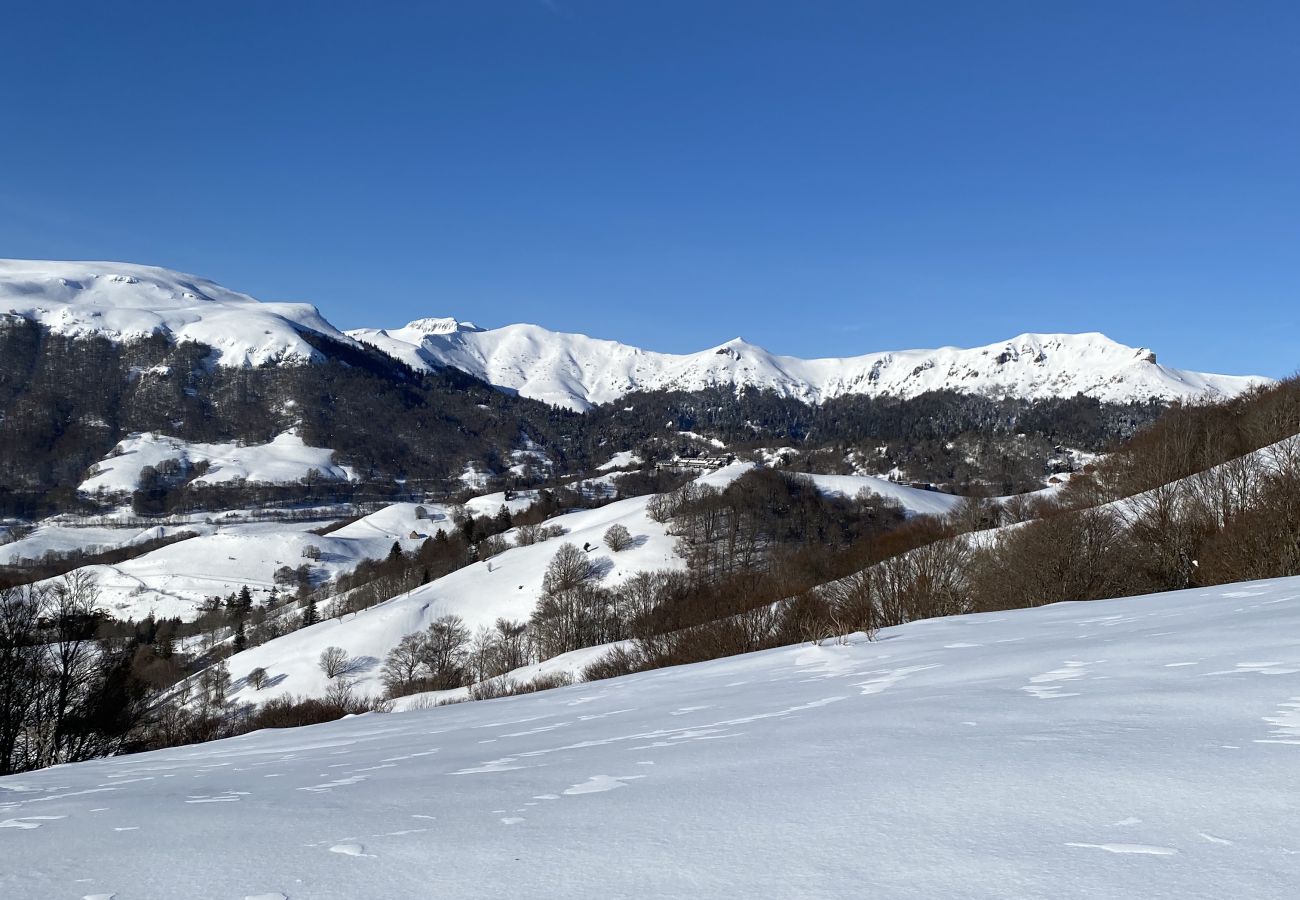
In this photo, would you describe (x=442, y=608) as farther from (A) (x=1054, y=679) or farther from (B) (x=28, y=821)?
(A) (x=1054, y=679)

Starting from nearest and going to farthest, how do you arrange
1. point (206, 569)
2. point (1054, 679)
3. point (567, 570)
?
point (1054, 679) < point (567, 570) < point (206, 569)

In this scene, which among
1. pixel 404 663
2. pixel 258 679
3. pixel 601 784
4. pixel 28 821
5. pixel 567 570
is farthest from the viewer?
pixel 567 570

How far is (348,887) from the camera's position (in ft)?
9.53

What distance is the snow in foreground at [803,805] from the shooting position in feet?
8.64

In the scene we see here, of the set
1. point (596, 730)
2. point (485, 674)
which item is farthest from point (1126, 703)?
point (485, 674)

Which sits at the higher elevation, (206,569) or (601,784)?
(206,569)

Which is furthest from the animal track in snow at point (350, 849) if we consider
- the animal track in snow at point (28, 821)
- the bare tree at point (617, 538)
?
the bare tree at point (617, 538)

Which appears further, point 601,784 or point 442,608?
point 442,608

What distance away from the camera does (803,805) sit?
136 inches

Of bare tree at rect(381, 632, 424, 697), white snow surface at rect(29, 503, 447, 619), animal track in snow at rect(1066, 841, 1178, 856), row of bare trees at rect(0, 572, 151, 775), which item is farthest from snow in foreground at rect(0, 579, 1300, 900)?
white snow surface at rect(29, 503, 447, 619)

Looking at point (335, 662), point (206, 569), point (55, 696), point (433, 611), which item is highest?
point (206, 569)

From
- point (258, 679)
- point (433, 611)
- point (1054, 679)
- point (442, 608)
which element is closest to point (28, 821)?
point (1054, 679)

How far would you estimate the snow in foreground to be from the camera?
2633mm

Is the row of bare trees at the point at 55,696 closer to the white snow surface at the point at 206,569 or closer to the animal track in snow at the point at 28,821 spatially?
the animal track in snow at the point at 28,821
